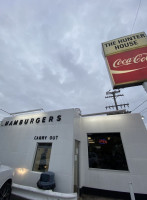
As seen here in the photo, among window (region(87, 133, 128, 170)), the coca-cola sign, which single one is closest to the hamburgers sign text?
the coca-cola sign

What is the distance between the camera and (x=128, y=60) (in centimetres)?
311

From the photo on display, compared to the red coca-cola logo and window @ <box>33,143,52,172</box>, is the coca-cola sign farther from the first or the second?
window @ <box>33,143,52,172</box>

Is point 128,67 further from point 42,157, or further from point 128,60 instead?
point 42,157

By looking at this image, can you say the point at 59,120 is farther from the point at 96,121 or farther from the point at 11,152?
the point at 11,152

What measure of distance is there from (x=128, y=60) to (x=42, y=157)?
499cm

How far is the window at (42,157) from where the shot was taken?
379 centimetres

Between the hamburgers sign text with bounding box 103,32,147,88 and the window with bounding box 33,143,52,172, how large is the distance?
145 inches

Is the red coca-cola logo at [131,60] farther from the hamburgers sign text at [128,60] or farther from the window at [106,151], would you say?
the window at [106,151]

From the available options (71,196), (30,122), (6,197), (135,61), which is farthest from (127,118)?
(6,197)

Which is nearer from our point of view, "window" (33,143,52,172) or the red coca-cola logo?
the red coca-cola logo

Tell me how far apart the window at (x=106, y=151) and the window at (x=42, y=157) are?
78.8 inches

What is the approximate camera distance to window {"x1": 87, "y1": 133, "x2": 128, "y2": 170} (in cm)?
412

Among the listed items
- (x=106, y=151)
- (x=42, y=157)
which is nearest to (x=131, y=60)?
(x=106, y=151)

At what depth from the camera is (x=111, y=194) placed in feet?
12.2
